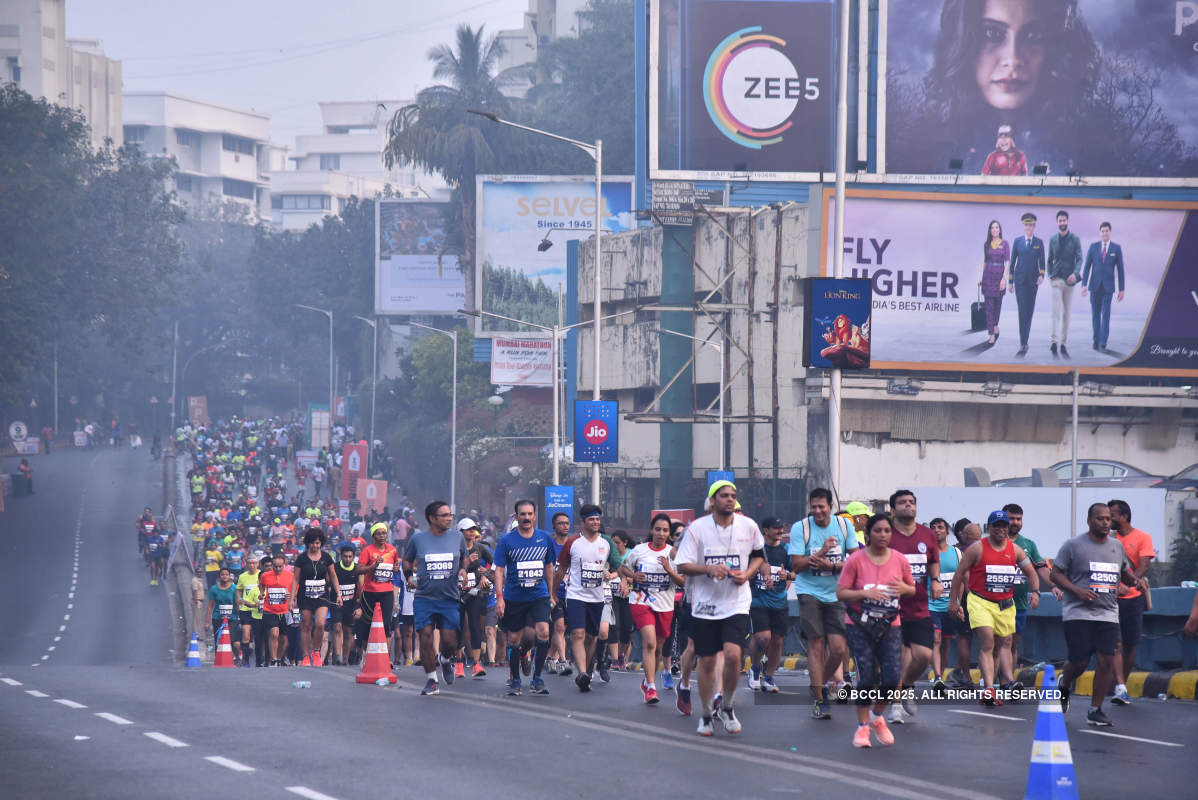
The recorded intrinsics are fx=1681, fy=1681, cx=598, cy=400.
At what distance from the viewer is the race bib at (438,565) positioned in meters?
15.0

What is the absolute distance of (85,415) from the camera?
113m

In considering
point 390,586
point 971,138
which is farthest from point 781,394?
point 390,586

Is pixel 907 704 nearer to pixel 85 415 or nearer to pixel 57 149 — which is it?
pixel 57 149

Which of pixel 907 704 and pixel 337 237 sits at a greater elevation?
pixel 337 237

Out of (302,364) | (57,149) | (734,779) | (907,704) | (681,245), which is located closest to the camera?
(734,779)

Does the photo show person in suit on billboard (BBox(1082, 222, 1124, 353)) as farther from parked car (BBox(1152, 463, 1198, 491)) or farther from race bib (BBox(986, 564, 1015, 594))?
race bib (BBox(986, 564, 1015, 594))

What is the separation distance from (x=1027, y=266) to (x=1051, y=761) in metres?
35.4

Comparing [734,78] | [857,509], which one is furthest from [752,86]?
[857,509]

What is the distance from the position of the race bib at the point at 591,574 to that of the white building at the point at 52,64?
120954 millimetres

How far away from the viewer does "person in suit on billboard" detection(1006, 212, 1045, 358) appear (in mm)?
42375

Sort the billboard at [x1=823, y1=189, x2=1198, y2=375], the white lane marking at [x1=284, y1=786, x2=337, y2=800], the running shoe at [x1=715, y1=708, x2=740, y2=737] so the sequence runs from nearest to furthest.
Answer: the white lane marking at [x1=284, y1=786, x2=337, y2=800] → the running shoe at [x1=715, y1=708, x2=740, y2=737] → the billboard at [x1=823, y1=189, x2=1198, y2=375]

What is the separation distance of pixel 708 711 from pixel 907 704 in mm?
2076

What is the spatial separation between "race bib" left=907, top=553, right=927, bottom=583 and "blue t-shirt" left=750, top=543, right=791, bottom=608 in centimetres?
237

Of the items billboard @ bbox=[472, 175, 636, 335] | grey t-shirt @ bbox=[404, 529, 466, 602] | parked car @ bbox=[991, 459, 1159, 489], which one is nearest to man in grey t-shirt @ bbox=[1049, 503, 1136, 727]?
grey t-shirt @ bbox=[404, 529, 466, 602]
